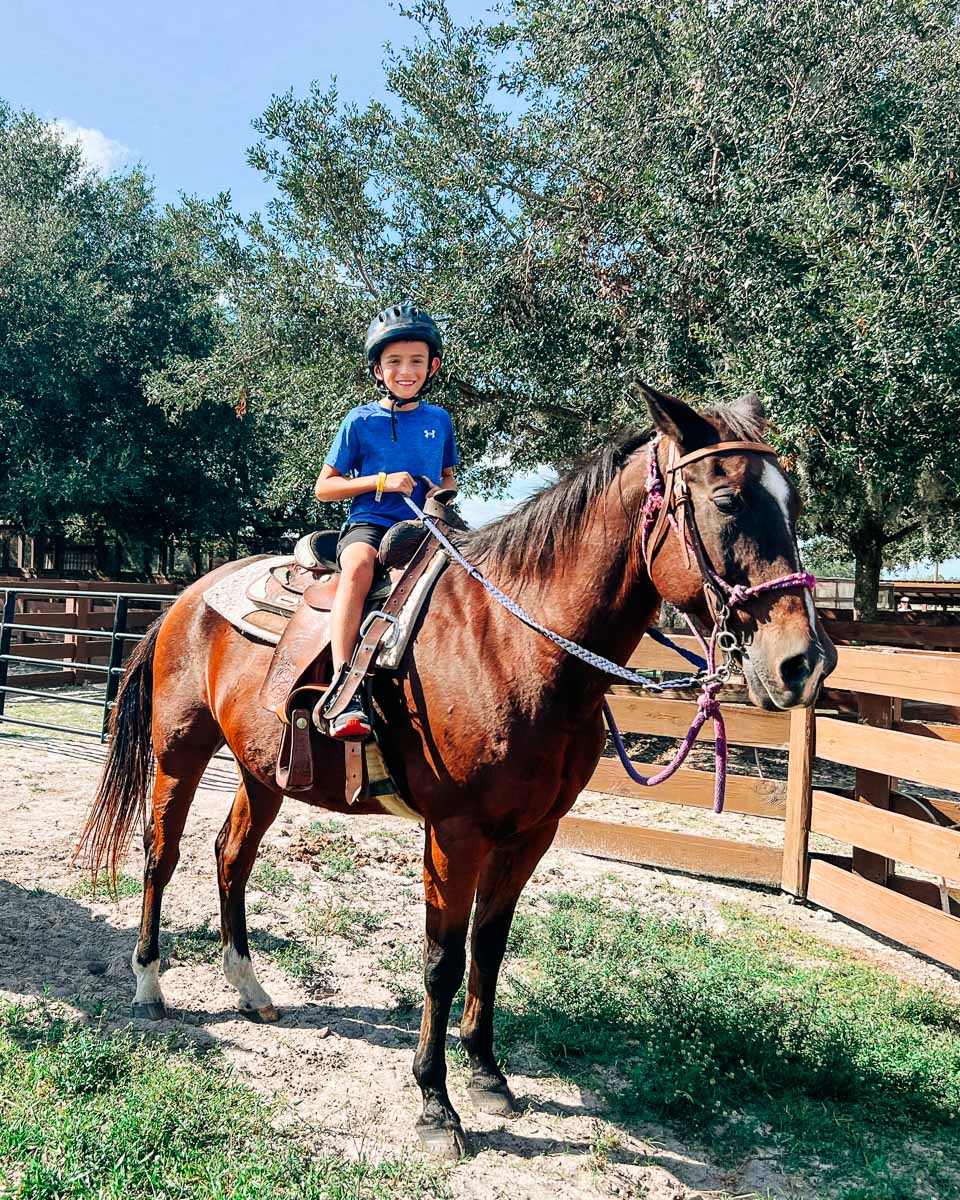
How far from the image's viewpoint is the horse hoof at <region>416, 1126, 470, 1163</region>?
2.79 metres

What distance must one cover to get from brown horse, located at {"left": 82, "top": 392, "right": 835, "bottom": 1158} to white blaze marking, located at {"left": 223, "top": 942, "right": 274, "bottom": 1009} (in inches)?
40.2

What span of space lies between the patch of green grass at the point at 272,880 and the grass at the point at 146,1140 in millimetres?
2008

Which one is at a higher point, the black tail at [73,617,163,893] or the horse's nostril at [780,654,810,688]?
the horse's nostril at [780,654,810,688]

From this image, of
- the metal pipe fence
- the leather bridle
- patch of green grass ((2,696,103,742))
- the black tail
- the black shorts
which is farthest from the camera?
patch of green grass ((2,696,103,742))

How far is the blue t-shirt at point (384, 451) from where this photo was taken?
324 centimetres

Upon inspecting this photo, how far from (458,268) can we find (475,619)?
330 inches

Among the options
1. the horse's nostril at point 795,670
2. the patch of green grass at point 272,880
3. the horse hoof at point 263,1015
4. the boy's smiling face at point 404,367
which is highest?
the boy's smiling face at point 404,367

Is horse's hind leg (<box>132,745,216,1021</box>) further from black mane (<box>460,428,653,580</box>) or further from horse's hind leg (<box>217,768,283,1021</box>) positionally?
black mane (<box>460,428,653,580</box>)

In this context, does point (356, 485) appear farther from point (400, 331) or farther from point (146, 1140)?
point (146, 1140)

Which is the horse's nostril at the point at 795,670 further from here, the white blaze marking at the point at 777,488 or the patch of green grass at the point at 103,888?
the patch of green grass at the point at 103,888

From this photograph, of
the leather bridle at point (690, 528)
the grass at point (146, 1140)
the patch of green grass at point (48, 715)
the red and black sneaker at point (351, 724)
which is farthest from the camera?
the patch of green grass at point (48, 715)

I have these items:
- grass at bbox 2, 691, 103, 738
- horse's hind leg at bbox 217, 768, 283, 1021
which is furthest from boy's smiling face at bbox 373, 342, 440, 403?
grass at bbox 2, 691, 103, 738

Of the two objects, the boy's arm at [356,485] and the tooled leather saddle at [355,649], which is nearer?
the tooled leather saddle at [355,649]

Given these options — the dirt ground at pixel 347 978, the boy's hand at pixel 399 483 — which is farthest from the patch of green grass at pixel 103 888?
the boy's hand at pixel 399 483
